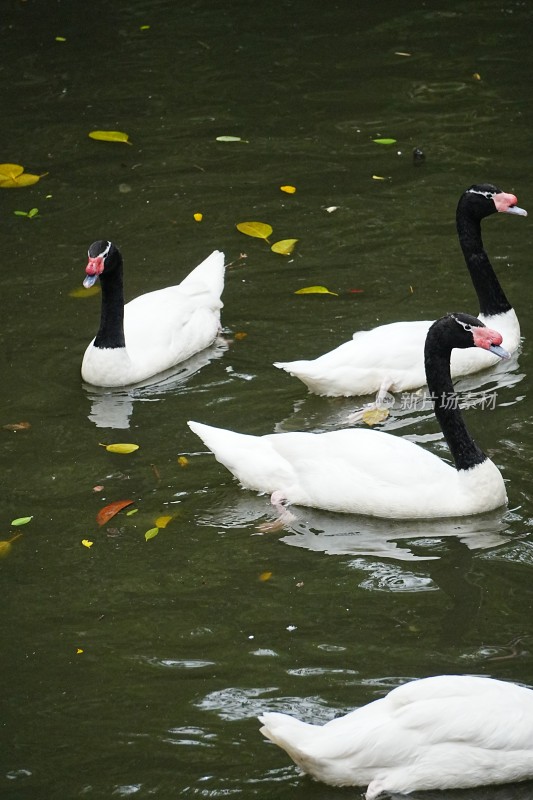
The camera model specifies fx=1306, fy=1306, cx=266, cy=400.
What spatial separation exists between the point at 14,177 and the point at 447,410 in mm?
5896

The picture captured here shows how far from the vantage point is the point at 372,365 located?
829 centimetres

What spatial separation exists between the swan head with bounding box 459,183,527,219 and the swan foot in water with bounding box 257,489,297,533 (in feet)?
9.33

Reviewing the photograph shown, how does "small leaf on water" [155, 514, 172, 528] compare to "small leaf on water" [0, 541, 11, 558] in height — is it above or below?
above

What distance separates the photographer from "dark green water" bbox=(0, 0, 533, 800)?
567 centimetres

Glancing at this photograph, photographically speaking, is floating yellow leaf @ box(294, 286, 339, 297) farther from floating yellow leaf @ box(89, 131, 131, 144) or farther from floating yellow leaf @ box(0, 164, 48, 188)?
floating yellow leaf @ box(89, 131, 131, 144)

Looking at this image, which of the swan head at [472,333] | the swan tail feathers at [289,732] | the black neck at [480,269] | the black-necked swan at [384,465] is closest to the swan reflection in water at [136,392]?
the black-necked swan at [384,465]

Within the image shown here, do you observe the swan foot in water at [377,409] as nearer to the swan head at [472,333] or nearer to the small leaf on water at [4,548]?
the swan head at [472,333]

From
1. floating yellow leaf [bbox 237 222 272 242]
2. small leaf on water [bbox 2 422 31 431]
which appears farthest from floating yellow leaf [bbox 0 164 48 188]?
small leaf on water [bbox 2 422 31 431]

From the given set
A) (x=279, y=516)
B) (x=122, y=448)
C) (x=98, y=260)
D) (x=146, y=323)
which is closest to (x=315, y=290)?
(x=146, y=323)

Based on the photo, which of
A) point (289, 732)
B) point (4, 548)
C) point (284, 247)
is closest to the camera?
point (289, 732)

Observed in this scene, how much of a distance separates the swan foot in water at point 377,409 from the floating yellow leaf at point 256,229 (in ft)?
8.27

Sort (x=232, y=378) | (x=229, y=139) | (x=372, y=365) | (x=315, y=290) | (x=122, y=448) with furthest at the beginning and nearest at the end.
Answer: (x=229, y=139) → (x=315, y=290) → (x=232, y=378) → (x=372, y=365) → (x=122, y=448)

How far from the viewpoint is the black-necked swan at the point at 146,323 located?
28.5 ft

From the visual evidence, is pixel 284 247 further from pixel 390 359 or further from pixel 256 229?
pixel 390 359
